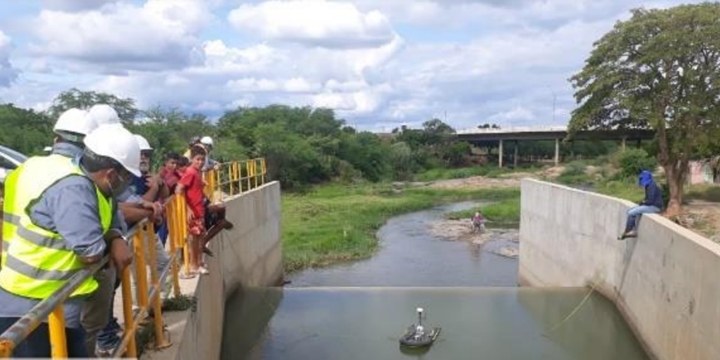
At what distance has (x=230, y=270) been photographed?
42.7 ft

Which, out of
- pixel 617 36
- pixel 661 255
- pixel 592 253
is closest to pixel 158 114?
pixel 617 36

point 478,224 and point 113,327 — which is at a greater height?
point 113,327

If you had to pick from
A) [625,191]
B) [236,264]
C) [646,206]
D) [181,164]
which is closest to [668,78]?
[625,191]

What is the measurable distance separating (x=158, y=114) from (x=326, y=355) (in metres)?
40.4

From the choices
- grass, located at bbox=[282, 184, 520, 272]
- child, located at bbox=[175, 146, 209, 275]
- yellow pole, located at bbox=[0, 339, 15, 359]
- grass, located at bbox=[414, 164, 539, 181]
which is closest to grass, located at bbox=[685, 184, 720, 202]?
grass, located at bbox=[282, 184, 520, 272]

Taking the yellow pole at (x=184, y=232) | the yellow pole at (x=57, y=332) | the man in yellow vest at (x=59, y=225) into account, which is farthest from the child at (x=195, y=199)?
the yellow pole at (x=57, y=332)

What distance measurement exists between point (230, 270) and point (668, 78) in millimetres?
19557

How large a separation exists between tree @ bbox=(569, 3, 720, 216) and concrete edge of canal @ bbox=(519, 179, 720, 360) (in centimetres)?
859

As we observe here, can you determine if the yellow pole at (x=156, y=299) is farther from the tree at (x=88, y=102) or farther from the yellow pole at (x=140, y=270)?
the tree at (x=88, y=102)

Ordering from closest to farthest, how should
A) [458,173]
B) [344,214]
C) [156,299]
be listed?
[156,299], [344,214], [458,173]

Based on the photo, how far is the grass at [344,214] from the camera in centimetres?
2653

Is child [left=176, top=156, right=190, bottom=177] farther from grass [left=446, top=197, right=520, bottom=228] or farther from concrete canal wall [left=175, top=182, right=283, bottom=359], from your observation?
grass [left=446, top=197, right=520, bottom=228]

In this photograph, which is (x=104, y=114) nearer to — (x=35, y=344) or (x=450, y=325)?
(x=35, y=344)

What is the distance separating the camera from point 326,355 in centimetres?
1104
